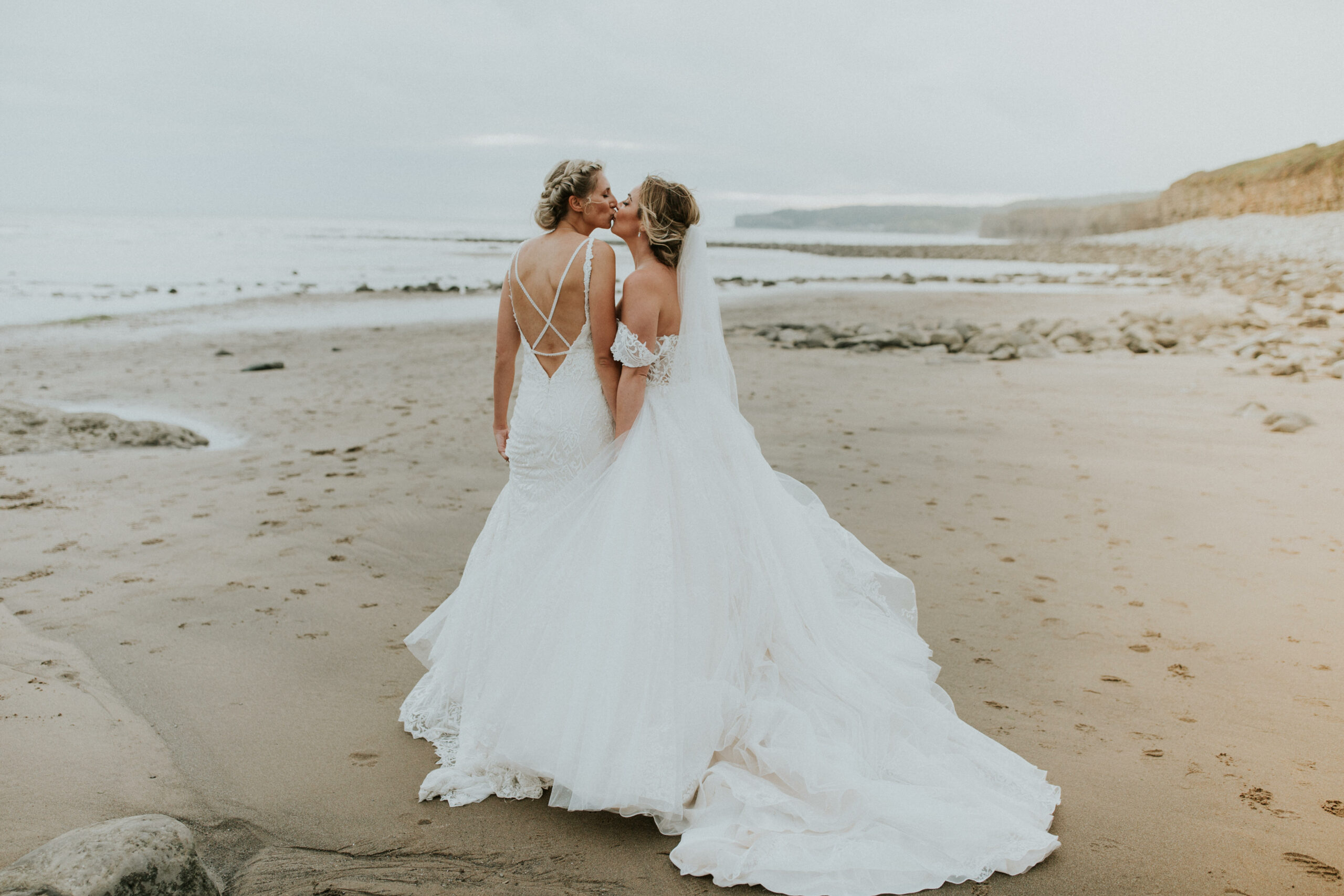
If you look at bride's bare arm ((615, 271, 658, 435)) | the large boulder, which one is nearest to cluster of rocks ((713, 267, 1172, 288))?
→ bride's bare arm ((615, 271, 658, 435))

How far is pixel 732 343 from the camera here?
48.6ft

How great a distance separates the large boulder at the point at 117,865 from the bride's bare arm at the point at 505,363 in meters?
1.55

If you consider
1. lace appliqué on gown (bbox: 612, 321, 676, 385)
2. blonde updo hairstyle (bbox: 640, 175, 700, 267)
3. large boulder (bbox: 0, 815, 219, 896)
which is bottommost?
large boulder (bbox: 0, 815, 219, 896)

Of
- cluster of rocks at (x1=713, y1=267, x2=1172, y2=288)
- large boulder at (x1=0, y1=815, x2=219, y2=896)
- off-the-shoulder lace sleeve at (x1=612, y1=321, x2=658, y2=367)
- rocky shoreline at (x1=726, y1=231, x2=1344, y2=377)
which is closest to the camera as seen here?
large boulder at (x1=0, y1=815, x2=219, y2=896)

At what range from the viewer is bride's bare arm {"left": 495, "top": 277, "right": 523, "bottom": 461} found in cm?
334

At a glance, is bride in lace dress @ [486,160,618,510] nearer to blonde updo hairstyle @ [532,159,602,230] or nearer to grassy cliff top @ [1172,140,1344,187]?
blonde updo hairstyle @ [532,159,602,230]

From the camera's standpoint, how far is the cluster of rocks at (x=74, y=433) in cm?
747

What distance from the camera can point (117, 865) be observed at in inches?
85.1

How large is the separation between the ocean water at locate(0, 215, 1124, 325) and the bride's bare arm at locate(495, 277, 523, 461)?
47cm

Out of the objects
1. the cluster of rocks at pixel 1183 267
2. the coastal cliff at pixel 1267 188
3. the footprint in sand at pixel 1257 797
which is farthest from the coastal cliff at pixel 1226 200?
the footprint in sand at pixel 1257 797

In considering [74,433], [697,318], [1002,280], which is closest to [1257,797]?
[697,318]

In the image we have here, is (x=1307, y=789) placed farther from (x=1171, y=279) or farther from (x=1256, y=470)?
(x=1171, y=279)

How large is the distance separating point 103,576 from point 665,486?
372 centimetres

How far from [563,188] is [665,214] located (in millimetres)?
386
